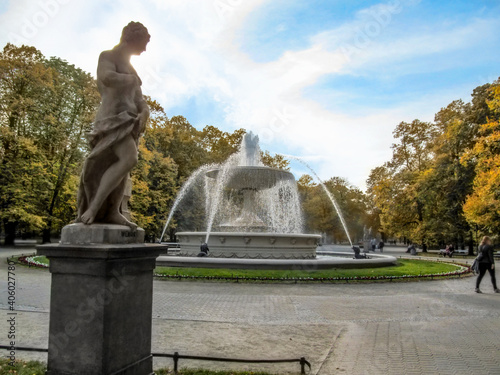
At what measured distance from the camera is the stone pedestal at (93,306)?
151 inches

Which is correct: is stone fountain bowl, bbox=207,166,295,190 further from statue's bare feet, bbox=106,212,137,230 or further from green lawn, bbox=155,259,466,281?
statue's bare feet, bbox=106,212,137,230

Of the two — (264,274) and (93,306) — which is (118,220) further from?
(264,274)

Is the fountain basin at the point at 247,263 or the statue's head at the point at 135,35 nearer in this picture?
the statue's head at the point at 135,35

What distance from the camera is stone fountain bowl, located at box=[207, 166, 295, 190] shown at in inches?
770

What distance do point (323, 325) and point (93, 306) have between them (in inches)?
192

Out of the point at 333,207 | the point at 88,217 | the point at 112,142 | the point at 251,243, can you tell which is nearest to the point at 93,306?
the point at 88,217

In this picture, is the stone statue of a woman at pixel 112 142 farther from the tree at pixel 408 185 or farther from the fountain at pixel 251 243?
the tree at pixel 408 185

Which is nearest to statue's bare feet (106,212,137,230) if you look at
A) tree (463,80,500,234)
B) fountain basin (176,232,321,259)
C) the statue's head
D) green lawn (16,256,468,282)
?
the statue's head

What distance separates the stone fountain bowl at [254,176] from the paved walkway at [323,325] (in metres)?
8.03

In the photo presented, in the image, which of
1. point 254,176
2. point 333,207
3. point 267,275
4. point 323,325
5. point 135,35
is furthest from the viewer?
point 333,207

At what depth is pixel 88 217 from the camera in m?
4.26

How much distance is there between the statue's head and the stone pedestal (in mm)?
2120

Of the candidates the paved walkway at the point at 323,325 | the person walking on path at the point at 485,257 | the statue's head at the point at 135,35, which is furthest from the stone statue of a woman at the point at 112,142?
the person walking on path at the point at 485,257

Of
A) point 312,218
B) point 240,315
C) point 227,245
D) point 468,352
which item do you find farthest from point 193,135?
point 468,352
